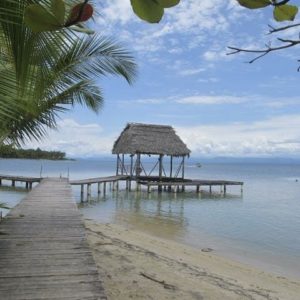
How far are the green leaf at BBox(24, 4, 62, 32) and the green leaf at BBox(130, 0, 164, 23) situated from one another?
0.12 m

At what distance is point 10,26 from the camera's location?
10.2ft

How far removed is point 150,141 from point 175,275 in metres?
20.9

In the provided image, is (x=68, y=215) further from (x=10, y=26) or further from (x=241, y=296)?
(x=10, y=26)

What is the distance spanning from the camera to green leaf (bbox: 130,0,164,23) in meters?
0.66

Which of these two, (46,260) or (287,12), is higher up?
(287,12)

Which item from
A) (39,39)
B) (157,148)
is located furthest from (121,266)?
(157,148)

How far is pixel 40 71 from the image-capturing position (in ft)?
13.6

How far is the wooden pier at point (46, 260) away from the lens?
369 centimetres

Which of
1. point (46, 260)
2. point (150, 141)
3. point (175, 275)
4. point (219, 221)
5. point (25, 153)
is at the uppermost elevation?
point (150, 141)

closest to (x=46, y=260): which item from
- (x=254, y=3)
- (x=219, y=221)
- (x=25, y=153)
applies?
(x=254, y=3)

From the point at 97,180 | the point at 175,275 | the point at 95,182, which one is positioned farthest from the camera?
the point at 97,180

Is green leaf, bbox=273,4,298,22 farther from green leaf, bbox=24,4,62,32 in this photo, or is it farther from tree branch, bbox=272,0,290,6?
green leaf, bbox=24,4,62,32

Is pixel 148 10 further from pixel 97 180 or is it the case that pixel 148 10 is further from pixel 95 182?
pixel 97 180

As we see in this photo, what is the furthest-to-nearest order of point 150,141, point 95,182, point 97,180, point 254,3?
point 150,141
point 97,180
point 95,182
point 254,3
